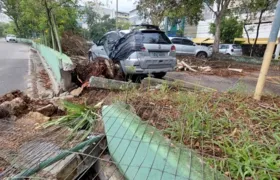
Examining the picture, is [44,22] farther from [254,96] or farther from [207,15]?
[207,15]

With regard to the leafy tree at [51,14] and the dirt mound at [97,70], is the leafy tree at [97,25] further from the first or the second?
the dirt mound at [97,70]

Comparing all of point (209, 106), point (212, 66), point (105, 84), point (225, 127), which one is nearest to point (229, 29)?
point (212, 66)

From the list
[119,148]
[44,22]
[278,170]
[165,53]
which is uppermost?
[44,22]

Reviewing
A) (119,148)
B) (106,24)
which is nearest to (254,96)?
(119,148)

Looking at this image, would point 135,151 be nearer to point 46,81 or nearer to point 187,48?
point 46,81

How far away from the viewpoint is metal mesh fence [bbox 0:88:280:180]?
1806 mm

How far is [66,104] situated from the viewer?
3422 millimetres

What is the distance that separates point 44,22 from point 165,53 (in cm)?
1003

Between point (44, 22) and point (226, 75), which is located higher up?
point (44, 22)

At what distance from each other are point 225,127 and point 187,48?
509 inches

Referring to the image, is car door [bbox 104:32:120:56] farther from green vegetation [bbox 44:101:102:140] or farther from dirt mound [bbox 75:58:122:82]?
green vegetation [bbox 44:101:102:140]

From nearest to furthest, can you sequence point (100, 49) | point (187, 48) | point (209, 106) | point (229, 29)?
1. point (209, 106)
2. point (100, 49)
3. point (187, 48)
4. point (229, 29)

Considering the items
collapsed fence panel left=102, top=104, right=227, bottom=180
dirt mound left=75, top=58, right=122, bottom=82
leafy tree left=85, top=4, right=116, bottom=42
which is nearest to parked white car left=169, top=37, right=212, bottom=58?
dirt mound left=75, top=58, right=122, bottom=82

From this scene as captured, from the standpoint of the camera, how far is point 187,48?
14.6m
